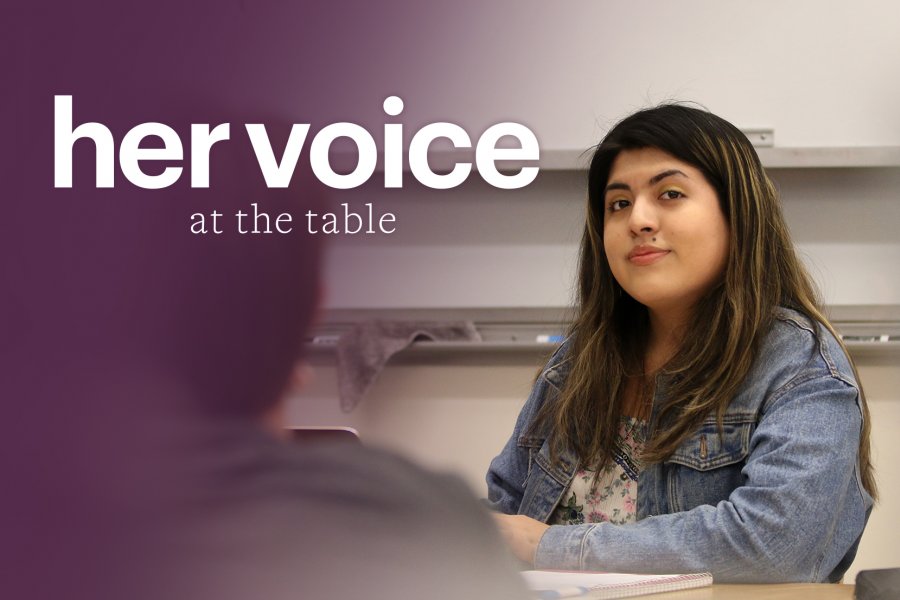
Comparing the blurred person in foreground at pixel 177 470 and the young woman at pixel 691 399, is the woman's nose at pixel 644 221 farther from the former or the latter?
the blurred person in foreground at pixel 177 470

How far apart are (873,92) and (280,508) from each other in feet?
3.75

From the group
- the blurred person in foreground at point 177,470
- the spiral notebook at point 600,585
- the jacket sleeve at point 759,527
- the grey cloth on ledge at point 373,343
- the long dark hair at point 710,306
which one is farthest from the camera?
the grey cloth on ledge at point 373,343

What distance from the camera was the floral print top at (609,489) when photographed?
0.63m

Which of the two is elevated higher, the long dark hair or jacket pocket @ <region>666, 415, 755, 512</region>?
the long dark hair

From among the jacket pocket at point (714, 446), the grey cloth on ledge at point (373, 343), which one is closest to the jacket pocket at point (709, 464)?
the jacket pocket at point (714, 446)

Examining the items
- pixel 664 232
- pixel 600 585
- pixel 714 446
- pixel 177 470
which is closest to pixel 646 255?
pixel 664 232

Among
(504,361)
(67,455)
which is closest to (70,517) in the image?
(67,455)

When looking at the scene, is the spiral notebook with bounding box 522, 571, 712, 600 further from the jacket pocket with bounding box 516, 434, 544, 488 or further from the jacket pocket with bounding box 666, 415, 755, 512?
the jacket pocket with bounding box 516, 434, 544, 488

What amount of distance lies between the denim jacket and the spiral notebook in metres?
0.06

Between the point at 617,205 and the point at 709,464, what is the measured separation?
0.18m

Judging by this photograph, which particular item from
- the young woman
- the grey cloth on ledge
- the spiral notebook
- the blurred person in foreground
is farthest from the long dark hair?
the blurred person in foreground

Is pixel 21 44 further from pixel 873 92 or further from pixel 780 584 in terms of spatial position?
pixel 873 92

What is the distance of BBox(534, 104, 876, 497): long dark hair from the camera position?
0.58m

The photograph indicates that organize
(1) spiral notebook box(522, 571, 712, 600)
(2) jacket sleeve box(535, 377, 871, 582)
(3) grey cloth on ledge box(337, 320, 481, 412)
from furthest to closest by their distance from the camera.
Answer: (3) grey cloth on ledge box(337, 320, 481, 412) → (2) jacket sleeve box(535, 377, 871, 582) → (1) spiral notebook box(522, 571, 712, 600)
